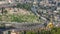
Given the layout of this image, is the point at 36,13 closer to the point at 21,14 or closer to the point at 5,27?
the point at 21,14

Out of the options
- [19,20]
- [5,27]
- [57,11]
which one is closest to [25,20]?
[19,20]

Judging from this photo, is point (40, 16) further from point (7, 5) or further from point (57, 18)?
point (7, 5)

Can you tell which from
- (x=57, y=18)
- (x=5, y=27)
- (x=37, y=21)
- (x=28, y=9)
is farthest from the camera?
(x=28, y=9)

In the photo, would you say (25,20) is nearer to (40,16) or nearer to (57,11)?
(40,16)

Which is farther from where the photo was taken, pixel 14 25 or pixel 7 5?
pixel 7 5

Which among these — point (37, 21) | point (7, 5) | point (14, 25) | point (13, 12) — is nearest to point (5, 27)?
point (14, 25)

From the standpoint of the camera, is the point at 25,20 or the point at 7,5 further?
the point at 7,5

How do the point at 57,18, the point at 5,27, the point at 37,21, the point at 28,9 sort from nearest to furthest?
the point at 5,27 < the point at 37,21 < the point at 57,18 < the point at 28,9
